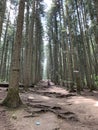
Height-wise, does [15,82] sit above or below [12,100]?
above

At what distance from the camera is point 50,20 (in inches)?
1064

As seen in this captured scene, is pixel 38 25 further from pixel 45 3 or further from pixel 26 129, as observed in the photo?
pixel 26 129

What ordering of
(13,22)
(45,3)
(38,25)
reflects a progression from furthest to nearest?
(13,22) → (38,25) → (45,3)

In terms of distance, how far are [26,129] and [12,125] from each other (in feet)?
1.75

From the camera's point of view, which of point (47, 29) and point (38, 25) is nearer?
point (38, 25)

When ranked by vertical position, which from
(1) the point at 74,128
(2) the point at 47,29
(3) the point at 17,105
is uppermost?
(2) the point at 47,29

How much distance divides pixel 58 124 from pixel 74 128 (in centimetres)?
49

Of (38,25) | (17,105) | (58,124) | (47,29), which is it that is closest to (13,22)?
(38,25)

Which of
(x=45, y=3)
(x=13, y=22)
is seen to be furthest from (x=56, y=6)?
(x=13, y=22)

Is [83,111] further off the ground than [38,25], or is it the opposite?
[38,25]

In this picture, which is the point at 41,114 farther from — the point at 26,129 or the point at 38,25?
the point at 38,25

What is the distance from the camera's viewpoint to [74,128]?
5.13 metres

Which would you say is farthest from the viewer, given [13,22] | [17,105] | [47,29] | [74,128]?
[47,29]

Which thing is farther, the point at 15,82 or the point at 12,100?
the point at 15,82
